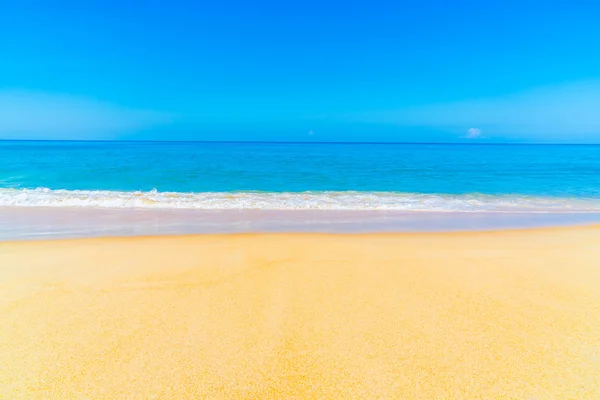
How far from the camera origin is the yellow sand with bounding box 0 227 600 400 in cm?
239

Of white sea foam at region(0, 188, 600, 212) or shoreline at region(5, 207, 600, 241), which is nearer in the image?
shoreline at region(5, 207, 600, 241)

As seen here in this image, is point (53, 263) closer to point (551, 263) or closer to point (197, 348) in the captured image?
point (197, 348)

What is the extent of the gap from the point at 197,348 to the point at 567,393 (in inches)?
110

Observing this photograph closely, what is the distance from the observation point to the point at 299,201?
12.2 m

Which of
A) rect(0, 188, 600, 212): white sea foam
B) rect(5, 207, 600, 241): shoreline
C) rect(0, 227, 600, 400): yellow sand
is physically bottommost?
rect(0, 188, 600, 212): white sea foam

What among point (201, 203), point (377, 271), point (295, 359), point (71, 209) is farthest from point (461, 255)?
point (71, 209)

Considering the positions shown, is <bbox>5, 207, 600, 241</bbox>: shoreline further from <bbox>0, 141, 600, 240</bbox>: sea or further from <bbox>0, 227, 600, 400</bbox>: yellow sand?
<bbox>0, 227, 600, 400</bbox>: yellow sand

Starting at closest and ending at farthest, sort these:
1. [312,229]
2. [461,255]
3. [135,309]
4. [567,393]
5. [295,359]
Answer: [567,393] → [295,359] → [135,309] → [461,255] → [312,229]

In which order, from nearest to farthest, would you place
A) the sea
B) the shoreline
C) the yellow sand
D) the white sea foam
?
the yellow sand → the shoreline → the sea → the white sea foam

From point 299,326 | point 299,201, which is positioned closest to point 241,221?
point 299,201

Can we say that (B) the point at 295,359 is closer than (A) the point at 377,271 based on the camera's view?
Yes

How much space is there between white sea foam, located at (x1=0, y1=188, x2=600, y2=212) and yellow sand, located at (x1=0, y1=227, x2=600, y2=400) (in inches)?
229

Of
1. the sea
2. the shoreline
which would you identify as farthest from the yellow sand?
the sea

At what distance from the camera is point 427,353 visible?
8.89ft
